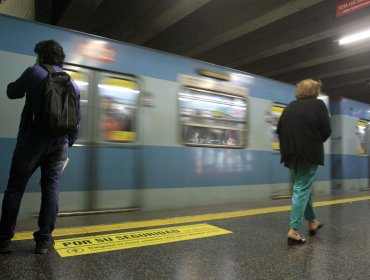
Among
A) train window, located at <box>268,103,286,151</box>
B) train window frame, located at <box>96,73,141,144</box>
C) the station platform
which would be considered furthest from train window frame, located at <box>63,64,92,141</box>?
train window, located at <box>268,103,286,151</box>

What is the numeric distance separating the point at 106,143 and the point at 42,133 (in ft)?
5.48

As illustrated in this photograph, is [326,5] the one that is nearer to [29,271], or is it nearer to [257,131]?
[257,131]

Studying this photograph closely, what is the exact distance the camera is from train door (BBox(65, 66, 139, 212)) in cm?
418

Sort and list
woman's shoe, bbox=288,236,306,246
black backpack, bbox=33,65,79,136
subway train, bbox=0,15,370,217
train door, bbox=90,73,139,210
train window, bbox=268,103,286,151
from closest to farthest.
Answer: black backpack, bbox=33,65,79,136, woman's shoe, bbox=288,236,306,246, subway train, bbox=0,15,370,217, train door, bbox=90,73,139,210, train window, bbox=268,103,286,151

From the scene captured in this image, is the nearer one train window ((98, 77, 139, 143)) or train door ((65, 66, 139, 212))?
train door ((65, 66, 139, 212))

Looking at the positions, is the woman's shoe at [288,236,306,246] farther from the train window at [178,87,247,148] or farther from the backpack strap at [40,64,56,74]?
the backpack strap at [40,64,56,74]

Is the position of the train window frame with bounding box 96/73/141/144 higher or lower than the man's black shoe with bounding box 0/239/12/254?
higher

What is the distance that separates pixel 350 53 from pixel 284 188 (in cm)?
642

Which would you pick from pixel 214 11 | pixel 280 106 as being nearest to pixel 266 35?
pixel 214 11

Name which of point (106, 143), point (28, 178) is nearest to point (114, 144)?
point (106, 143)

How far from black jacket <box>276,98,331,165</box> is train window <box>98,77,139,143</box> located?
213 centimetres

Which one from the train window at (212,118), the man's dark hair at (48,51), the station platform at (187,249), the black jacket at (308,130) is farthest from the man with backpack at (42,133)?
the train window at (212,118)

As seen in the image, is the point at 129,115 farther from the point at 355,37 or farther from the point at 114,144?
the point at 355,37

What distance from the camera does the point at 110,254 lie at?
2.79 meters
